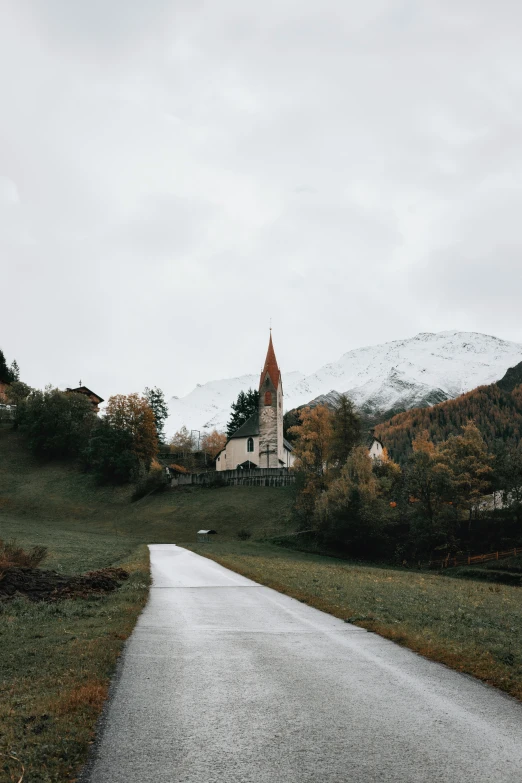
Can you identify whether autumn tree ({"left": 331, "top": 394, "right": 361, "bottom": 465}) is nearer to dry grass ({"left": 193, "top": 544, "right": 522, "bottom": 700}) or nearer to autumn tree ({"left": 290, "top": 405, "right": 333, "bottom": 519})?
autumn tree ({"left": 290, "top": 405, "right": 333, "bottom": 519})

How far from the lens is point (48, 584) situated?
19141 millimetres

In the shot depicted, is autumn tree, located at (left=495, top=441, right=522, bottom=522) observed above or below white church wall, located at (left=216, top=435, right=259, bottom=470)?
below

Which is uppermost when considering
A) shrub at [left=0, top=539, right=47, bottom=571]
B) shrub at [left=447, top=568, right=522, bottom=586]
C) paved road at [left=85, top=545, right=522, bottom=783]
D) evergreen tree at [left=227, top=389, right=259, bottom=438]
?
evergreen tree at [left=227, top=389, right=259, bottom=438]

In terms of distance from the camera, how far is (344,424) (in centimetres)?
6831

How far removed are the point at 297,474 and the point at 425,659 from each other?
57.2 metres

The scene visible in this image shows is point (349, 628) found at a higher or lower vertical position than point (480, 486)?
lower

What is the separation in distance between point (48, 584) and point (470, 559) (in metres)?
44.2

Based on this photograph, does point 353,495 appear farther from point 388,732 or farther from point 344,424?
point 388,732

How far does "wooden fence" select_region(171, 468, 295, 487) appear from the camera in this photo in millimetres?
86625

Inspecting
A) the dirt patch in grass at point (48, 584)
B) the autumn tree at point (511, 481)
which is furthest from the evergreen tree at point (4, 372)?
the dirt patch in grass at point (48, 584)

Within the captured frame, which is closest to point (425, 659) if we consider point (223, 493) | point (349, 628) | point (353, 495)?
point (349, 628)

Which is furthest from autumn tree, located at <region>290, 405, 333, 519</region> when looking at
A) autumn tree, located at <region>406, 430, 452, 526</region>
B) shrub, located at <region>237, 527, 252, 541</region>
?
autumn tree, located at <region>406, 430, 452, 526</region>

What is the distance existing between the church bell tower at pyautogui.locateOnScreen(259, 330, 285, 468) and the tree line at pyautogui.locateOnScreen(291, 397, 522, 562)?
2586cm

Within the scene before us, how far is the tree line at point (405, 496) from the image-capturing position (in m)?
57.2
